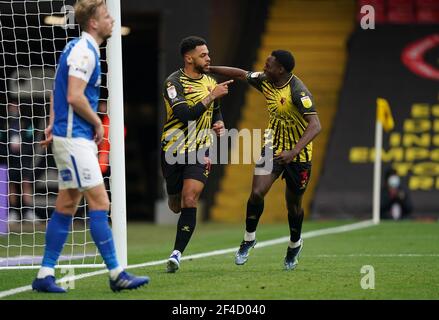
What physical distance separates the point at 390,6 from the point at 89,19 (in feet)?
46.4

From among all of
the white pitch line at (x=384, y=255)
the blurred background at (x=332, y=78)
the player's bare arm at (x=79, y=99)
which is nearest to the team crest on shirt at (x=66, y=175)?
the player's bare arm at (x=79, y=99)

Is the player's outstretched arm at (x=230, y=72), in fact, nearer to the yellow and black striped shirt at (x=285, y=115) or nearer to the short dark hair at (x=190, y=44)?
the yellow and black striped shirt at (x=285, y=115)

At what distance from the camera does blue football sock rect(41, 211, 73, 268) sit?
25.8 ft

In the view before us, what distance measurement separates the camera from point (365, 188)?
19.6 metres

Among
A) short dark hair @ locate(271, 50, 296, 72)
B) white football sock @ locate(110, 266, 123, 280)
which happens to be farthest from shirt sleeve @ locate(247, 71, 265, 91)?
white football sock @ locate(110, 266, 123, 280)

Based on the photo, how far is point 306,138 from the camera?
9094 mm

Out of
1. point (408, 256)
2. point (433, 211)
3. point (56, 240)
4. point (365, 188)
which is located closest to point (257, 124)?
point (365, 188)

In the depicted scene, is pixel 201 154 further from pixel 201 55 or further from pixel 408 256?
pixel 408 256

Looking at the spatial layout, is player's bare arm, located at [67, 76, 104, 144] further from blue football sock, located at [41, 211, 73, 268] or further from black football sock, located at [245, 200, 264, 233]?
black football sock, located at [245, 200, 264, 233]

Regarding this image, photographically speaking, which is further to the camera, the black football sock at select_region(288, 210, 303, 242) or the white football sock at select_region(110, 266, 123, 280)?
the black football sock at select_region(288, 210, 303, 242)

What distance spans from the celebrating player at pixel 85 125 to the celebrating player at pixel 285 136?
2.14m

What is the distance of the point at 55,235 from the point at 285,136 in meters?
2.60

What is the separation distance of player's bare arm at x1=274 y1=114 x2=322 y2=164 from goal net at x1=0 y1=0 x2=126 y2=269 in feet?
5.15

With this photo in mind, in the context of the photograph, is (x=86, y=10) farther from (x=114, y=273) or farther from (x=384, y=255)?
(x=384, y=255)
